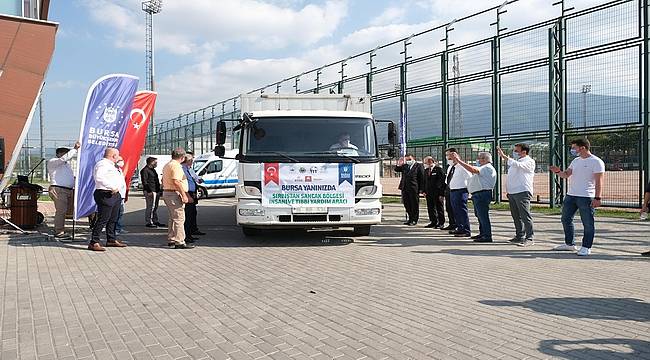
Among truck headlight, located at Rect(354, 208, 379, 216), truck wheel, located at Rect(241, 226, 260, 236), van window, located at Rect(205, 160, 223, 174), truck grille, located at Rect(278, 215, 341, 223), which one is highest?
van window, located at Rect(205, 160, 223, 174)

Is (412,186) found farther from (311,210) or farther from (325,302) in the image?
(325,302)

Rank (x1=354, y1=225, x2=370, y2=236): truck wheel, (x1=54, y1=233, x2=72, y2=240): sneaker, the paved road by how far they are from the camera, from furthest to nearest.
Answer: (x1=354, y1=225, x2=370, y2=236): truck wheel
(x1=54, y1=233, x2=72, y2=240): sneaker
the paved road

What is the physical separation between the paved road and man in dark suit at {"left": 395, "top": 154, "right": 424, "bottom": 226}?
11.1 ft

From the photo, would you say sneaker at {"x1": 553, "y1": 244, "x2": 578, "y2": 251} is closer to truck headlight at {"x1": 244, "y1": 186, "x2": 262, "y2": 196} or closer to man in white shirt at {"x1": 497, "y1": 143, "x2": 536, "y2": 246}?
man in white shirt at {"x1": 497, "y1": 143, "x2": 536, "y2": 246}

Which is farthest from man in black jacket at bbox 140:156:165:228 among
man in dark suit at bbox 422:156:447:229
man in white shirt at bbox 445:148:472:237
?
man in white shirt at bbox 445:148:472:237

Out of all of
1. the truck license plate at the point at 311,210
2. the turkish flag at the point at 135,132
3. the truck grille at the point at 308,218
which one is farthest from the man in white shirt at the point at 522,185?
the turkish flag at the point at 135,132

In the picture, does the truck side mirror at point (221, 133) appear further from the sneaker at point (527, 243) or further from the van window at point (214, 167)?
the van window at point (214, 167)

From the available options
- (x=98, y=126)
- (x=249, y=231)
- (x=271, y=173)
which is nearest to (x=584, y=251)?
(x=271, y=173)

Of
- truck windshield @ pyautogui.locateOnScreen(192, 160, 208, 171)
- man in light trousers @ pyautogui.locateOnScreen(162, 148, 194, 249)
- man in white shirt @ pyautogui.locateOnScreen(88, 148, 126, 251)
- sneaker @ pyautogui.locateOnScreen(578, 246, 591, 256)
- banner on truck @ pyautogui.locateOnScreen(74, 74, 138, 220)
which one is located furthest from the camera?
truck windshield @ pyautogui.locateOnScreen(192, 160, 208, 171)

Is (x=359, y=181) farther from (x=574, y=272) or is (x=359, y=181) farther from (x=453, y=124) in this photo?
(x=453, y=124)

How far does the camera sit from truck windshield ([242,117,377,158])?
9.79 metres

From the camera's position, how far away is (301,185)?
31.3ft

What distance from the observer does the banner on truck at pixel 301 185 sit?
9.55 meters

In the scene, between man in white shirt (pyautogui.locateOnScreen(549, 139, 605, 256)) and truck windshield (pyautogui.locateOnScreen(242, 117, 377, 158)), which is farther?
truck windshield (pyautogui.locateOnScreen(242, 117, 377, 158))
